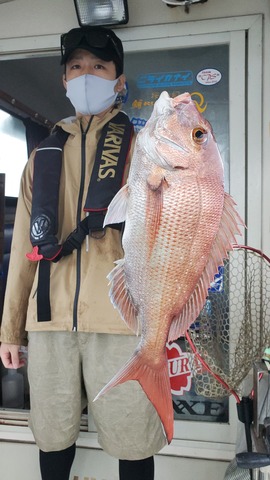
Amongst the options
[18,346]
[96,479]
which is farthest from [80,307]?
[96,479]

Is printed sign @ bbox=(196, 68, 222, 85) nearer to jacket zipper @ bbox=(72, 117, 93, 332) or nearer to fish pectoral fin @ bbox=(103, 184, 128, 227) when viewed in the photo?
jacket zipper @ bbox=(72, 117, 93, 332)

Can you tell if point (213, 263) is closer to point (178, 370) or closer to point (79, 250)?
point (79, 250)

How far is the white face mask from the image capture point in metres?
1.89

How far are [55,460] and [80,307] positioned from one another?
31.1 inches

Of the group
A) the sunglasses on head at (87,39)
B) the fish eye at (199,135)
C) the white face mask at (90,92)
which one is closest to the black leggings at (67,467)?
the fish eye at (199,135)

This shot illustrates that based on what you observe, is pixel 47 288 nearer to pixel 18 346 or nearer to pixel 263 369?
pixel 18 346

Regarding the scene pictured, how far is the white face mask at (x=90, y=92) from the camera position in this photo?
189cm

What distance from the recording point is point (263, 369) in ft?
5.57

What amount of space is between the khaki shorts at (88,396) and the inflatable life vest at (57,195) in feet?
0.66

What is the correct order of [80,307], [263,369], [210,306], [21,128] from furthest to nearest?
[21,128] < [210,306] < [80,307] < [263,369]

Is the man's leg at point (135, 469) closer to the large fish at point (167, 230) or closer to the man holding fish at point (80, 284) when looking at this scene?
the man holding fish at point (80, 284)

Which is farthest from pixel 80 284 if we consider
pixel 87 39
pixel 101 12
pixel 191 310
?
pixel 101 12

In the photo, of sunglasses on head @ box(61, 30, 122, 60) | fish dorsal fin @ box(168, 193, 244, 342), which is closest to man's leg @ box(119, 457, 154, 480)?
fish dorsal fin @ box(168, 193, 244, 342)

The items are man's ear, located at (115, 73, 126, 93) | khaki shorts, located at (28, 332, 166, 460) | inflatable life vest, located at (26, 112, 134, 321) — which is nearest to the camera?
inflatable life vest, located at (26, 112, 134, 321)
